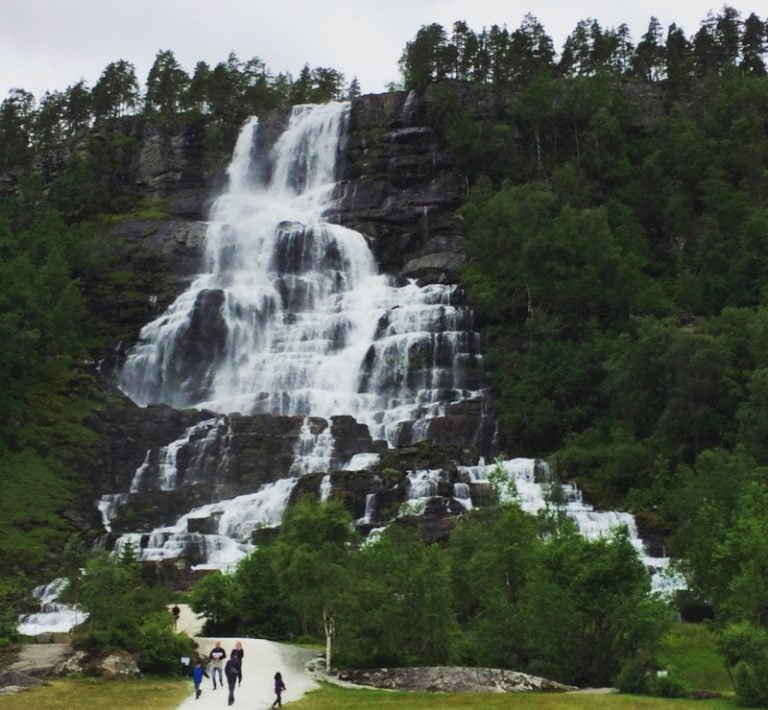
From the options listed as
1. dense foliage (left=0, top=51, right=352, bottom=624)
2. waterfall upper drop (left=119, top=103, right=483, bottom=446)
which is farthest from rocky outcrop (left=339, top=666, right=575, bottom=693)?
waterfall upper drop (left=119, top=103, right=483, bottom=446)

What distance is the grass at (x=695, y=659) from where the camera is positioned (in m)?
37.9

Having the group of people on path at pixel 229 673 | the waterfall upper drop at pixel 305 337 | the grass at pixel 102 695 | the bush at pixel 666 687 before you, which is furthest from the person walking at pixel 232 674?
the waterfall upper drop at pixel 305 337

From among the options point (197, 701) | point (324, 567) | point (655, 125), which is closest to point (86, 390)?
point (324, 567)

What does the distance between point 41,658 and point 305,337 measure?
178 feet

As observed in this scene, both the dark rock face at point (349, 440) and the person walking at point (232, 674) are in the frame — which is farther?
the dark rock face at point (349, 440)

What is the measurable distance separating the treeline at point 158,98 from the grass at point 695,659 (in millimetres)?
89305

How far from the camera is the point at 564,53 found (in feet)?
406

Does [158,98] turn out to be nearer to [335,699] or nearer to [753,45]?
[753,45]

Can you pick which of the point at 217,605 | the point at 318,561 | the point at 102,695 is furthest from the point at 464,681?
the point at 217,605

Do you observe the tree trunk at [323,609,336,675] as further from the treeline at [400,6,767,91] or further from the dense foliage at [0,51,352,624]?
the treeline at [400,6,767,91]

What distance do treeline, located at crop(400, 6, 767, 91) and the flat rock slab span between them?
90938 mm

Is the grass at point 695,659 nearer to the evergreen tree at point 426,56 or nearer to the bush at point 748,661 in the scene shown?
the bush at point 748,661

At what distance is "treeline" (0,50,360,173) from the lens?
12206 centimetres

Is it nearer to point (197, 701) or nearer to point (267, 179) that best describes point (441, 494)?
point (197, 701)
